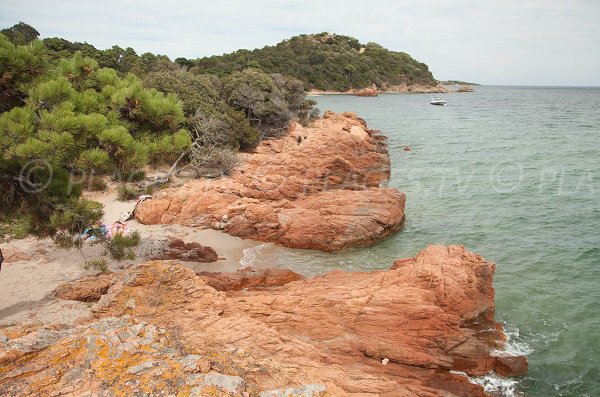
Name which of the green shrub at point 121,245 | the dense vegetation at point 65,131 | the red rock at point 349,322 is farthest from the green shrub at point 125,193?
the dense vegetation at point 65,131

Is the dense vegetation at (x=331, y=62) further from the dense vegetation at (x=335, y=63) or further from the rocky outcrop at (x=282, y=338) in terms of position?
the rocky outcrop at (x=282, y=338)

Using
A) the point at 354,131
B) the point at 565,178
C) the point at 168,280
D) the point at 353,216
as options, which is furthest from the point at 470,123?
the point at 168,280

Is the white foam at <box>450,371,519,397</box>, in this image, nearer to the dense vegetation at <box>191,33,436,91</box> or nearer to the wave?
the wave

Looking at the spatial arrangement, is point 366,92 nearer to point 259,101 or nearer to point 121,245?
point 259,101

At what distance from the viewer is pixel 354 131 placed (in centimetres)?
3594

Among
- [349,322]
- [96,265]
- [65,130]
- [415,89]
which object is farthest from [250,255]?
[415,89]

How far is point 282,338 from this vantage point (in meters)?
8.00

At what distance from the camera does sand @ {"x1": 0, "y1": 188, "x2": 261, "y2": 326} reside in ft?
32.9

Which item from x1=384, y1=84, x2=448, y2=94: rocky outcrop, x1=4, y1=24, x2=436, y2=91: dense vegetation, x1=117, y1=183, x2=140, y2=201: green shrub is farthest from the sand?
x1=384, y1=84, x2=448, y2=94: rocky outcrop

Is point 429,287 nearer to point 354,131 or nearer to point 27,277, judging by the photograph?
point 27,277

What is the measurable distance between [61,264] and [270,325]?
7.74 meters

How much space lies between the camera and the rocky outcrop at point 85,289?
34.3 ft

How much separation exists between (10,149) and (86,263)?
26.4 ft

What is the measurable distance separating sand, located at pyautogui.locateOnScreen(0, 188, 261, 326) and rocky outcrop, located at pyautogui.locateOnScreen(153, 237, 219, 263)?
242mm
